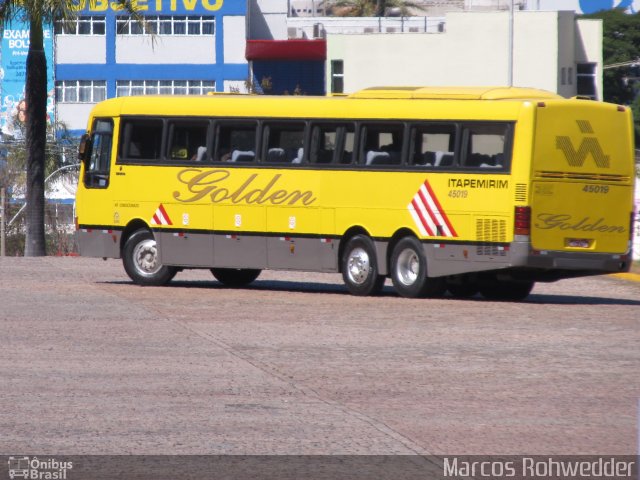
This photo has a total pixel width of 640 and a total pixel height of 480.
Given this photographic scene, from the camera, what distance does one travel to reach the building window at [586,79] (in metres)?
84.2

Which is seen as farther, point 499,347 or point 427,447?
point 499,347

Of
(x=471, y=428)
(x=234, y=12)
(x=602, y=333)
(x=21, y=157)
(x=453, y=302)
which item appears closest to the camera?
(x=471, y=428)

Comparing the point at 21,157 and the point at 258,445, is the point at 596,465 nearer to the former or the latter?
the point at 258,445

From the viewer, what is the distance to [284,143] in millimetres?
24625

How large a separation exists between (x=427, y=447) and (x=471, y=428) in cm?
83

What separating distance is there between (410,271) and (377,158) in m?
1.92

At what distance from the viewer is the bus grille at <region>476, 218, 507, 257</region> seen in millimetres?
21781

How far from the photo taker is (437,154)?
22922 mm

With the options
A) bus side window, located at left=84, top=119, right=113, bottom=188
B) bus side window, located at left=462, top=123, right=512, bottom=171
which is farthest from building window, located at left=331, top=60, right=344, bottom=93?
bus side window, located at left=462, top=123, right=512, bottom=171

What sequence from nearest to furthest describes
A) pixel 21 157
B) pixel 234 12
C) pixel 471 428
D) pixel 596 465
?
pixel 596 465, pixel 471 428, pixel 21 157, pixel 234 12

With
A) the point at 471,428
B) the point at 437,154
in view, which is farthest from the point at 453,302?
the point at 471,428

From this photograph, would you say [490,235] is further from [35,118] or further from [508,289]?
[35,118]

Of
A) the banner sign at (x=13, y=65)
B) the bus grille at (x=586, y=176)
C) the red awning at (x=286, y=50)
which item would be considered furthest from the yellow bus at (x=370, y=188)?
the banner sign at (x=13, y=65)

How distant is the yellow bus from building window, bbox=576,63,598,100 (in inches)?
2391
